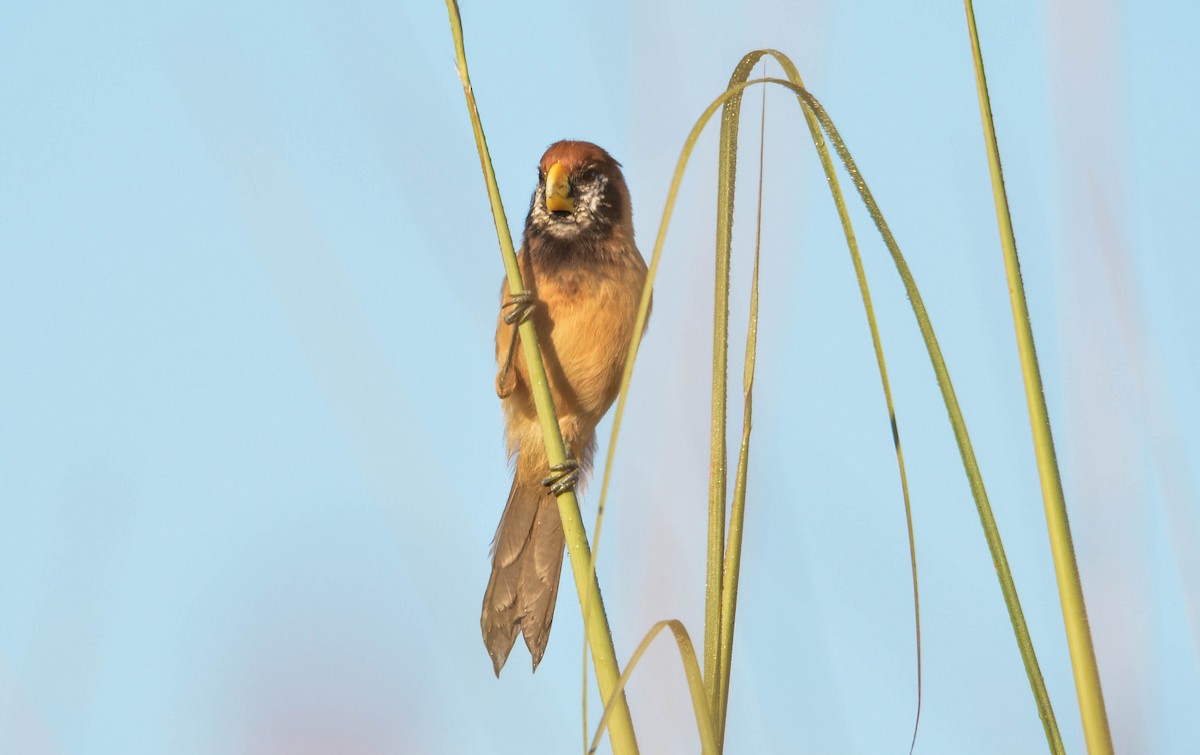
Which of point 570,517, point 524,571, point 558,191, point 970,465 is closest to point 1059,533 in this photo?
point 970,465

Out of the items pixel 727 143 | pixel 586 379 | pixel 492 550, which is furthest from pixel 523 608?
pixel 727 143

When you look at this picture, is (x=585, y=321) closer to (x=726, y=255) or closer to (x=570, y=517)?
(x=570, y=517)

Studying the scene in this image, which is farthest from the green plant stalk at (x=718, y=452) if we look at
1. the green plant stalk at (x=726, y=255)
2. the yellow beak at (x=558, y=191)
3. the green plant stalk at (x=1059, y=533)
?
the yellow beak at (x=558, y=191)

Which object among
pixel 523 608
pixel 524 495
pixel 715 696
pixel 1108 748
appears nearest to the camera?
pixel 1108 748

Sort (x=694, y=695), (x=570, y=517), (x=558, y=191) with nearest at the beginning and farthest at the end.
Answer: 1. (x=694, y=695)
2. (x=570, y=517)
3. (x=558, y=191)

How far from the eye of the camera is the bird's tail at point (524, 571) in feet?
10.1

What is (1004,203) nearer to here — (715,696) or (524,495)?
(715,696)

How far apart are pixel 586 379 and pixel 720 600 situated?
2.15m

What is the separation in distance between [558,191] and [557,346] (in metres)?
0.43

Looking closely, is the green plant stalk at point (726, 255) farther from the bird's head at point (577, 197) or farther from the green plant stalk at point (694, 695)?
the bird's head at point (577, 197)

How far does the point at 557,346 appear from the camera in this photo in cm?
319

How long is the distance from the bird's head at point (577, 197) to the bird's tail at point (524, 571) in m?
0.64

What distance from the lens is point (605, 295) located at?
321 centimetres

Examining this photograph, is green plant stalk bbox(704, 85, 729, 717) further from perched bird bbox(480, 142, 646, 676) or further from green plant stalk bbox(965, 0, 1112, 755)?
perched bird bbox(480, 142, 646, 676)
